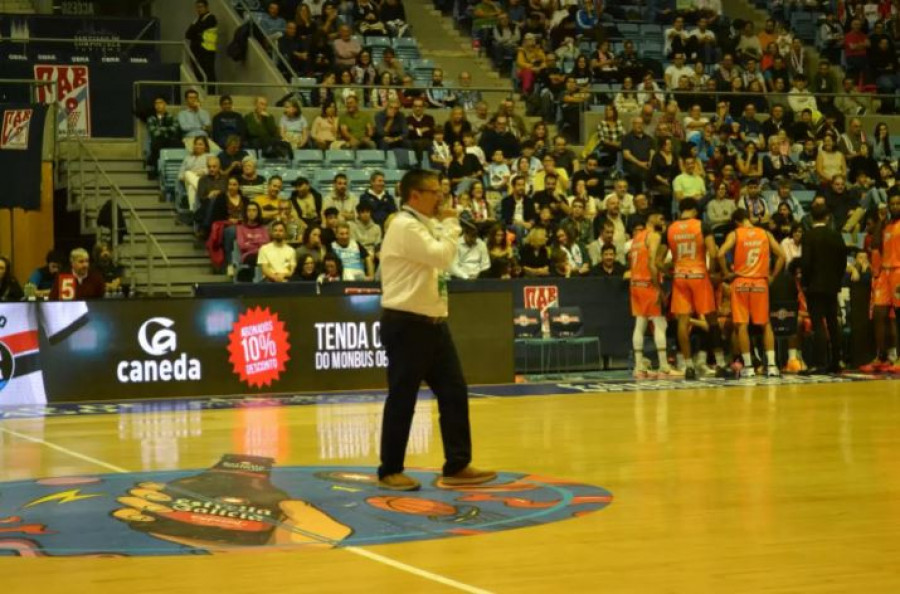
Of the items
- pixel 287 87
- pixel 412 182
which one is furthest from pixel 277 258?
pixel 412 182

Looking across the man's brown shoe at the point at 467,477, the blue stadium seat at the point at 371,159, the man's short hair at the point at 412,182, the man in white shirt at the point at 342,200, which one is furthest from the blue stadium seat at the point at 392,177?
the man's brown shoe at the point at 467,477

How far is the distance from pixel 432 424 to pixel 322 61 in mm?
13395

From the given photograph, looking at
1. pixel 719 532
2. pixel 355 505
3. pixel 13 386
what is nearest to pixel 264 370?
pixel 13 386

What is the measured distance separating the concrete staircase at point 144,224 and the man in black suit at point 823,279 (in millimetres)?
8052

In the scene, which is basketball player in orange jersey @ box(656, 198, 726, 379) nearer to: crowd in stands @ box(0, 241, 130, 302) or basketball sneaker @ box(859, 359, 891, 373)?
basketball sneaker @ box(859, 359, 891, 373)

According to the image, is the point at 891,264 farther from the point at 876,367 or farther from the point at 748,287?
the point at 748,287

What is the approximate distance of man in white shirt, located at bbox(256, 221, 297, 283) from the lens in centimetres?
1959

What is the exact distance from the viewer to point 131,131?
2492cm

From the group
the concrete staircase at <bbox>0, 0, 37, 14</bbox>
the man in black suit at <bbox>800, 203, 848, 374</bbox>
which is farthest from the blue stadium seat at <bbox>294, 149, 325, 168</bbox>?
the concrete staircase at <bbox>0, 0, 37, 14</bbox>

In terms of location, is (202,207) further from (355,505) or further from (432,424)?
(355,505)

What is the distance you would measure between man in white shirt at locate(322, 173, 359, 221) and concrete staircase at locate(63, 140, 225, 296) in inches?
78.3

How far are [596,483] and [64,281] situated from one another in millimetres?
10072

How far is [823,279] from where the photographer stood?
19.8 meters

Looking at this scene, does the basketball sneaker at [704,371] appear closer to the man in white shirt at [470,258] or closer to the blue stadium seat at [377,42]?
the man in white shirt at [470,258]
